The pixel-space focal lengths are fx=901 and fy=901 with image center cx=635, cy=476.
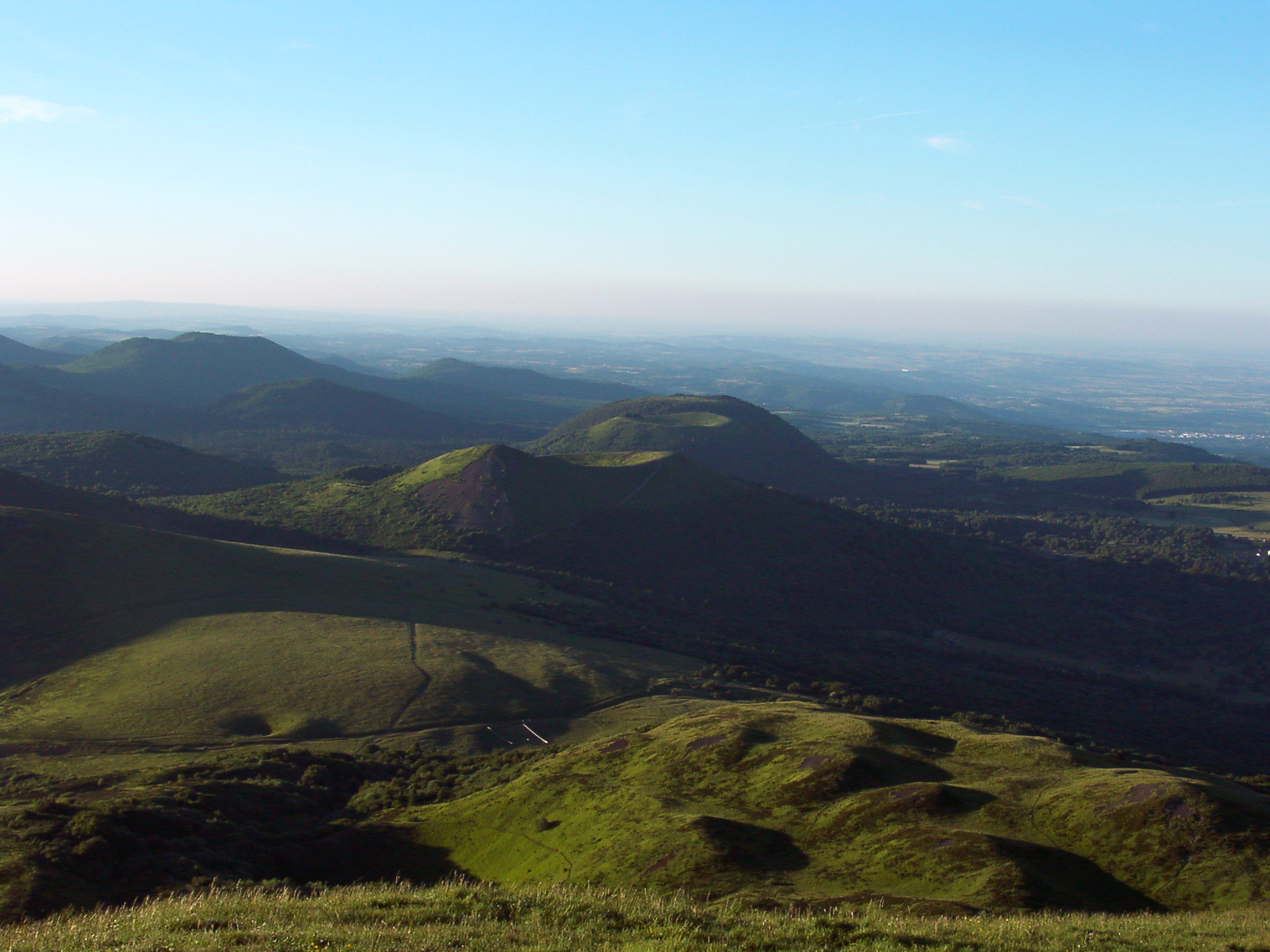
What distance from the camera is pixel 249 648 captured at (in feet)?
228

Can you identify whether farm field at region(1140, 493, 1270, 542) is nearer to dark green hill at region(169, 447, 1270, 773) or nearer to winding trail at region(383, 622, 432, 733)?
dark green hill at region(169, 447, 1270, 773)

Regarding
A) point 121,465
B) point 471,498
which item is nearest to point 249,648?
point 471,498

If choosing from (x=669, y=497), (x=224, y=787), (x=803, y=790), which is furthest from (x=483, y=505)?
(x=803, y=790)

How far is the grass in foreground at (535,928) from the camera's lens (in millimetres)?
15383

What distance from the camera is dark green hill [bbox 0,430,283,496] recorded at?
152250 millimetres

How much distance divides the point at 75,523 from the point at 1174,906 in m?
94.4

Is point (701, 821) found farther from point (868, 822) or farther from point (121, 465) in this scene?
point (121, 465)

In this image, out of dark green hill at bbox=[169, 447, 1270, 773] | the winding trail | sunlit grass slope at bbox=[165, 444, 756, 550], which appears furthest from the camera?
sunlit grass slope at bbox=[165, 444, 756, 550]

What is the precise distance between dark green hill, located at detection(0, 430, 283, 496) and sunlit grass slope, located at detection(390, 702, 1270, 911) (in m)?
130

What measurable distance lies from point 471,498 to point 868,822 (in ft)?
340

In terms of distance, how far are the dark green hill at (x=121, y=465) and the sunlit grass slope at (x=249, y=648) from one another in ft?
227

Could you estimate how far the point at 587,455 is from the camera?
160500 mm

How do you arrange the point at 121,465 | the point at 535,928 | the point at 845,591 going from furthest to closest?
the point at 121,465
the point at 845,591
the point at 535,928

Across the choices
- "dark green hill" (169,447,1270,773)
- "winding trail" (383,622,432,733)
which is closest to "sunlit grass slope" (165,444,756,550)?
"dark green hill" (169,447,1270,773)
